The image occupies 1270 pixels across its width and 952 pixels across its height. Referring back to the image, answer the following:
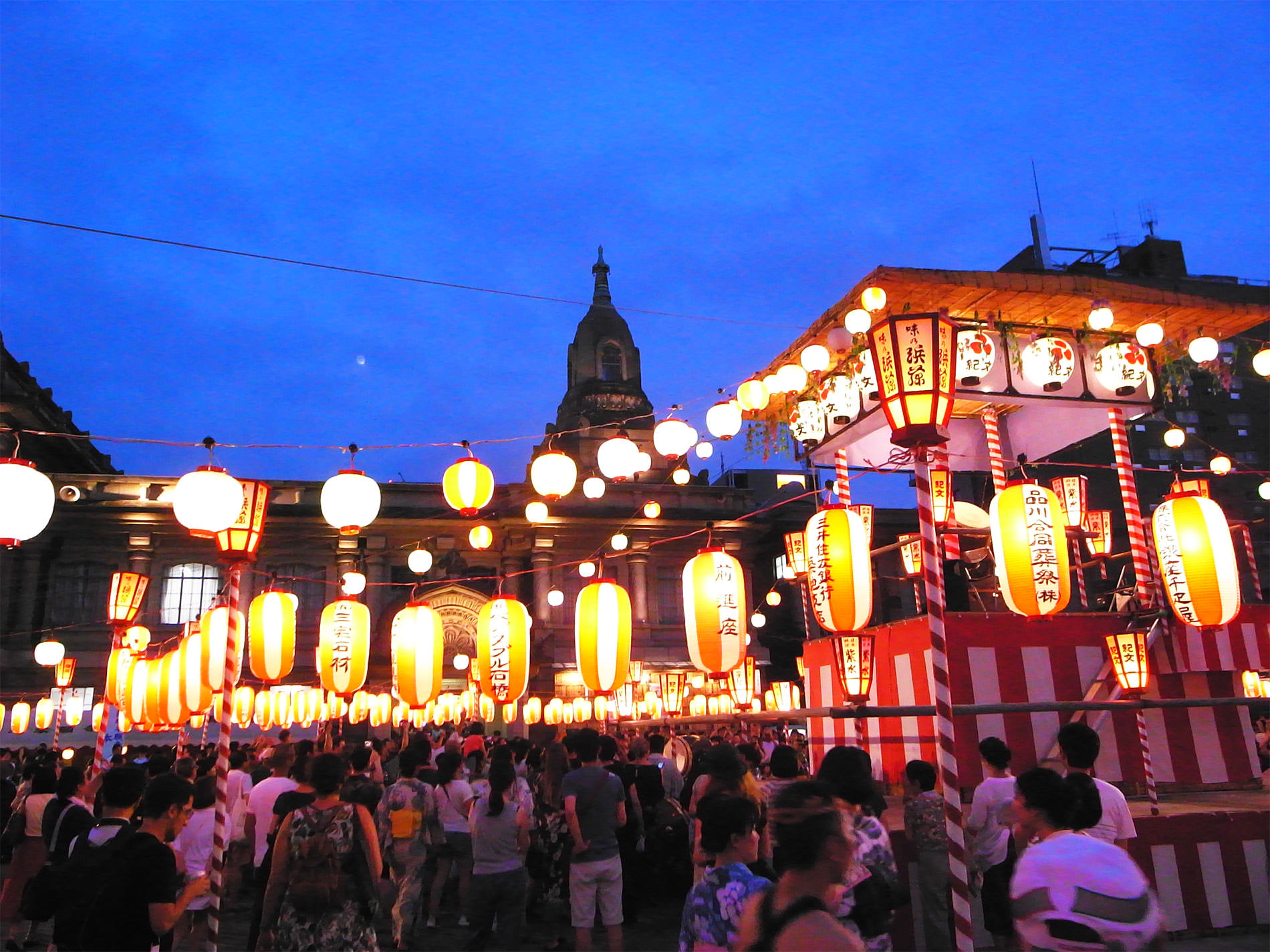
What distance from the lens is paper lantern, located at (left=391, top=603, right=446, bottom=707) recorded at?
12.1 meters

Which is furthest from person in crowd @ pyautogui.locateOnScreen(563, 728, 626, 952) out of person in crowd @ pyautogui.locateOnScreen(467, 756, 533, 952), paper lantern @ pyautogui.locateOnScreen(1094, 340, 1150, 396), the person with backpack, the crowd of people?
paper lantern @ pyautogui.locateOnScreen(1094, 340, 1150, 396)

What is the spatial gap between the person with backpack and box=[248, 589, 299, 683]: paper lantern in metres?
8.14

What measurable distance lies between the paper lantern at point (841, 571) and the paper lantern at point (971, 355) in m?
2.45

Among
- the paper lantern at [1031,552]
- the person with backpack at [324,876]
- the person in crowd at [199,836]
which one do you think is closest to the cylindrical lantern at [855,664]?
the paper lantern at [1031,552]

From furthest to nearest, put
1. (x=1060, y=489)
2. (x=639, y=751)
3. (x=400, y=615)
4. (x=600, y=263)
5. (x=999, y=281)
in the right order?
(x=600, y=263) → (x=1060, y=489) → (x=400, y=615) → (x=639, y=751) → (x=999, y=281)

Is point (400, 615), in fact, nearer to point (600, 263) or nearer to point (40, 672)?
point (40, 672)

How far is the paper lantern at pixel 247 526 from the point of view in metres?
8.84

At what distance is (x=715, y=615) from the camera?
901 centimetres

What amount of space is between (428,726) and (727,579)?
21.9 m

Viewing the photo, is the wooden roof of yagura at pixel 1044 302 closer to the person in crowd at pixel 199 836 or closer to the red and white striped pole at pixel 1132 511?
the red and white striped pole at pixel 1132 511

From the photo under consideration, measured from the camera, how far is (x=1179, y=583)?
8523 millimetres

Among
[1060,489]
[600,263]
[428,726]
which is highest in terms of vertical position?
[600,263]

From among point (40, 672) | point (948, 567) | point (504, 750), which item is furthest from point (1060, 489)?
point (40, 672)

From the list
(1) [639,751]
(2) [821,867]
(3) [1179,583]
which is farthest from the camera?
(1) [639,751]
